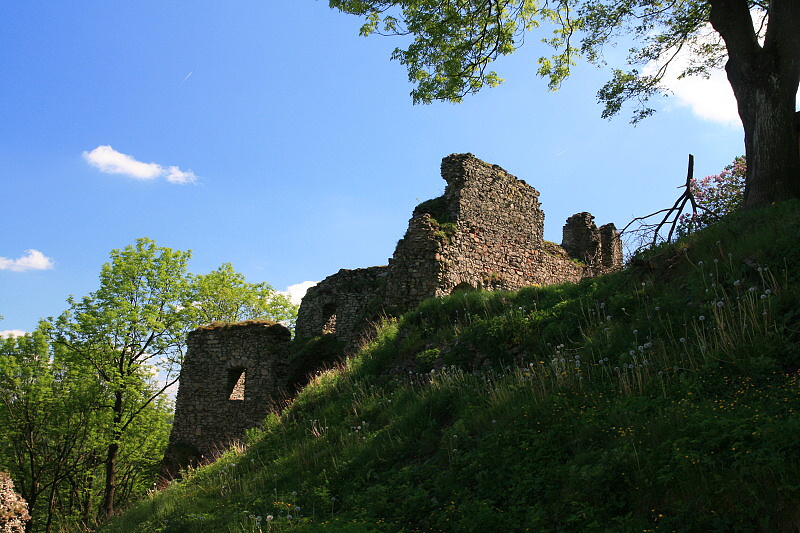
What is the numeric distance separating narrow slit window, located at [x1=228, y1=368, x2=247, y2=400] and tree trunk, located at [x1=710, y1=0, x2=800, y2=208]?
15.5 m

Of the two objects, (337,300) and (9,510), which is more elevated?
(337,300)

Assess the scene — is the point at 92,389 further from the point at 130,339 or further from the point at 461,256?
the point at 461,256

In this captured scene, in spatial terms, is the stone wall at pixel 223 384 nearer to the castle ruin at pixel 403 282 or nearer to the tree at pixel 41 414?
the castle ruin at pixel 403 282

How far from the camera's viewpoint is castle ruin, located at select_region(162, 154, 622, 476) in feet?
46.7

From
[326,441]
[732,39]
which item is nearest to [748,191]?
[732,39]

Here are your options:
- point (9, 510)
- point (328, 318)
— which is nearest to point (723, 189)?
point (328, 318)

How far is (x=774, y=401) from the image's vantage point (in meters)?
4.34

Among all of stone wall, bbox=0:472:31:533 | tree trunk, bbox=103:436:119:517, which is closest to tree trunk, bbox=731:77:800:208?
stone wall, bbox=0:472:31:533

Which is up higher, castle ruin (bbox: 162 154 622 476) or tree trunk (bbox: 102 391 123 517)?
castle ruin (bbox: 162 154 622 476)

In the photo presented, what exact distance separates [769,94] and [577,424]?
8.28m

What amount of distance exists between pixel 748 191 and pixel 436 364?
6598 mm

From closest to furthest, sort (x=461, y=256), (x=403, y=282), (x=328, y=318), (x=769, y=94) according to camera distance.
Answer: (x=769, y=94) → (x=403, y=282) → (x=461, y=256) → (x=328, y=318)

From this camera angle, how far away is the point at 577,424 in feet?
17.2

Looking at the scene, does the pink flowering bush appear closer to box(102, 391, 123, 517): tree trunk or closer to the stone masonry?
the stone masonry
